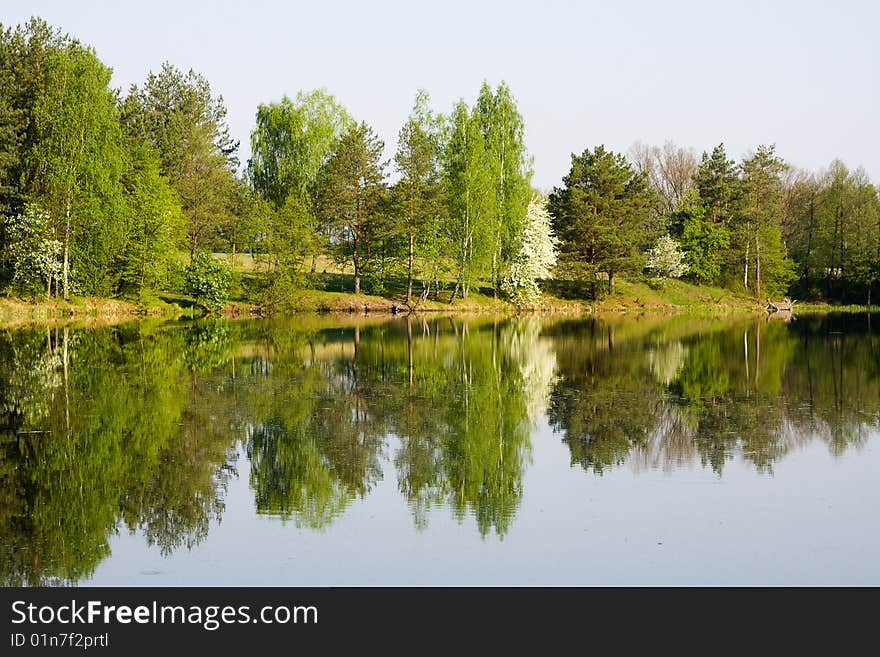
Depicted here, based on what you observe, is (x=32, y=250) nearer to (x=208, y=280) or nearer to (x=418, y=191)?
(x=208, y=280)

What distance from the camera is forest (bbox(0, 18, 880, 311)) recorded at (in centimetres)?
5122

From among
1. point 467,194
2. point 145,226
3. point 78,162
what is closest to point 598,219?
point 467,194

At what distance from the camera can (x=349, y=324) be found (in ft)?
160

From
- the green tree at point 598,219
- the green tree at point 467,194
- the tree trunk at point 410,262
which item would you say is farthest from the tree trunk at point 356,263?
the green tree at point 598,219

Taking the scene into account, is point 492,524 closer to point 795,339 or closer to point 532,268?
point 795,339

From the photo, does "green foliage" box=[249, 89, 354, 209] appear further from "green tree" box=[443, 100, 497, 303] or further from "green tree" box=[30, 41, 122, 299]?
"green tree" box=[30, 41, 122, 299]

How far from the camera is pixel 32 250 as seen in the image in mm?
49438

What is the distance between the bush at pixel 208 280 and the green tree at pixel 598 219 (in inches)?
1063

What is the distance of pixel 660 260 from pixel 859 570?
71.3m

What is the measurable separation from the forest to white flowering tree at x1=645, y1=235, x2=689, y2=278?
0.51 feet

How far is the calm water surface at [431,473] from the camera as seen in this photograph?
9133 millimetres

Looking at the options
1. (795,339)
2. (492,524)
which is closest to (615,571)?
(492,524)

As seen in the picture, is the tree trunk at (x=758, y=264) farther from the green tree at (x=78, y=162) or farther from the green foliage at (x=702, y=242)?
the green tree at (x=78, y=162)

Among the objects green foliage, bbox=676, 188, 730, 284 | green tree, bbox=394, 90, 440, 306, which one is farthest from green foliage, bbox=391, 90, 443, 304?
green foliage, bbox=676, 188, 730, 284
